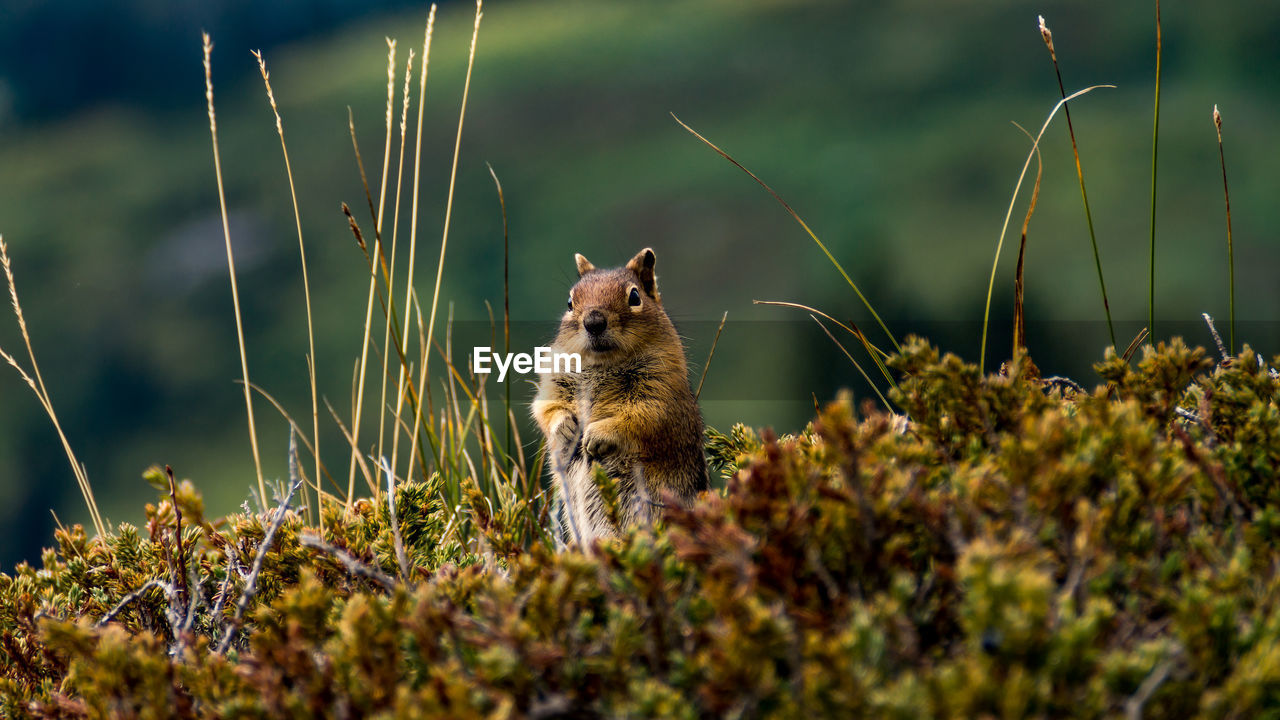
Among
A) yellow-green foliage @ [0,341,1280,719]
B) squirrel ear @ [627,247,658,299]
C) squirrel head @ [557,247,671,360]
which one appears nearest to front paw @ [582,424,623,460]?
squirrel head @ [557,247,671,360]

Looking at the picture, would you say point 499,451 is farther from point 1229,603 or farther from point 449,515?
point 1229,603

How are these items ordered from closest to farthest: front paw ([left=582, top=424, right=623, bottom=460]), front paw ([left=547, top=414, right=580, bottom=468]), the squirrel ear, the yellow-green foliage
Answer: the yellow-green foliage → front paw ([left=582, top=424, right=623, bottom=460]) → front paw ([left=547, top=414, right=580, bottom=468]) → the squirrel ear

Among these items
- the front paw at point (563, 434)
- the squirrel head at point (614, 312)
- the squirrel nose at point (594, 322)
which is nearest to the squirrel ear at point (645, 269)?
the squirrel head at point (614, 312)

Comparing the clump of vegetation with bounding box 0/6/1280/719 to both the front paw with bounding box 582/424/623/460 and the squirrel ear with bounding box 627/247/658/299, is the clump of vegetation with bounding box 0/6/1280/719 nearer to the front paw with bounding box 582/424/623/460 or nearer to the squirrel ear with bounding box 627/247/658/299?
the front paw with bounding box 582/424/623/460

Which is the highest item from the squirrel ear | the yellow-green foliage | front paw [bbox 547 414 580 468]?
the squirrel ear

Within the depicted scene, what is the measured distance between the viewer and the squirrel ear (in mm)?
4156

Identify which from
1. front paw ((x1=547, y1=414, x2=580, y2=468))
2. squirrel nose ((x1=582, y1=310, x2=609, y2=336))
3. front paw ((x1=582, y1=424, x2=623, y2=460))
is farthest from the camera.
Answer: squirrel nose ((x1=582, y1=310, x2=609, y2=336))

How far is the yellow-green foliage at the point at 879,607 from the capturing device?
44.3 inches

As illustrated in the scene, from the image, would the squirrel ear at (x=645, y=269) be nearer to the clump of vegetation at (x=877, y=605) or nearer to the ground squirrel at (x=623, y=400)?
the ground squirrel at (x=623, y=400)

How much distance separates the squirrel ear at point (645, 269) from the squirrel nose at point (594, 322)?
497mm

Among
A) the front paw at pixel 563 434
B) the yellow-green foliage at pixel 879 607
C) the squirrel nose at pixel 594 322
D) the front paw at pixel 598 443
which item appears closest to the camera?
the yellow-green foliage at pixel 879 607

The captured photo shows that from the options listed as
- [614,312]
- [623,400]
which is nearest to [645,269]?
[614,312]

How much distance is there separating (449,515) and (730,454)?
108cm

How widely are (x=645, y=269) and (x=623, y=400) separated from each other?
30.4 inches
